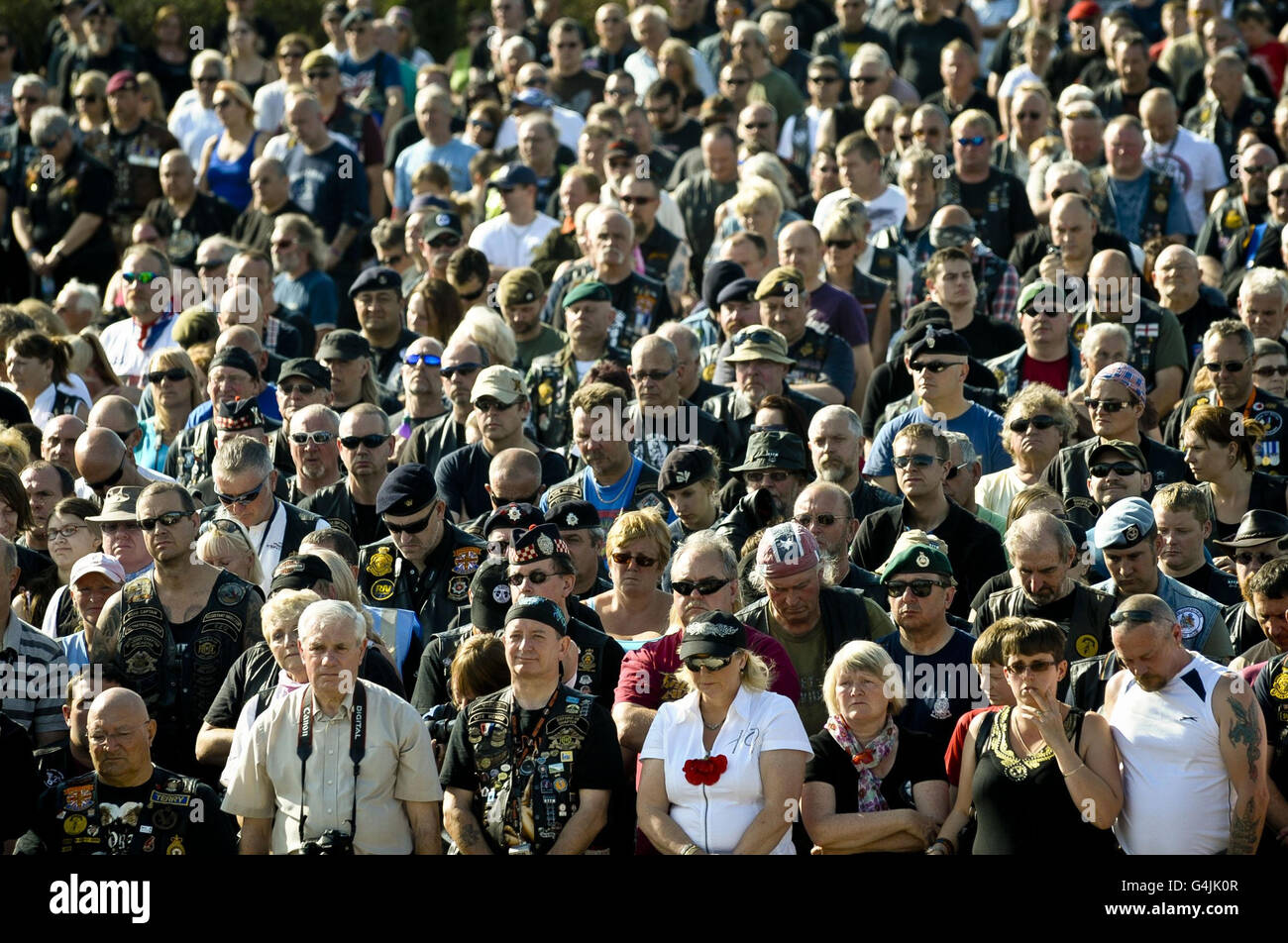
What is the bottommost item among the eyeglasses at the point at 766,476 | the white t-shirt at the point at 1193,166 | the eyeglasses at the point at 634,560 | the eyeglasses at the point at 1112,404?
the eyeglasses at the point at 634,560

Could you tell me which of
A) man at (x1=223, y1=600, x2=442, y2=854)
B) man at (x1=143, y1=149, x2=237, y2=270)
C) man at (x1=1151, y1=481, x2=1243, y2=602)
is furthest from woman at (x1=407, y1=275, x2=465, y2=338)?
man at (x1=223, y1=600, x2=442, y2=854)

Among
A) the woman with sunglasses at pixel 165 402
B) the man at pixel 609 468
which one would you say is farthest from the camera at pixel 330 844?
the woman with sunglasses at pixel 165 402

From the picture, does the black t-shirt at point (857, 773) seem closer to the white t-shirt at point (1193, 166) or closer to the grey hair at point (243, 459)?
the grey hair at point (243, 459)

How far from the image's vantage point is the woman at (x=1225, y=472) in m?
10.6

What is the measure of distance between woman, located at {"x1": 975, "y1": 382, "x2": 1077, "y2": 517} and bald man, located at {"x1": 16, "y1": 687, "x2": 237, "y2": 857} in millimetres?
4678

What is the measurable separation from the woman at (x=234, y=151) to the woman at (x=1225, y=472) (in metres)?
9.67

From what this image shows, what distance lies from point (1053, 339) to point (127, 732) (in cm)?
662

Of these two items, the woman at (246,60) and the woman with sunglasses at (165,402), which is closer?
the woman with sunglasses at (165,402)

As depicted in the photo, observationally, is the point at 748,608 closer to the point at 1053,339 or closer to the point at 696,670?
the point at 696,670

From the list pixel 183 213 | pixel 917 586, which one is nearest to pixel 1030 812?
pixel 917 586

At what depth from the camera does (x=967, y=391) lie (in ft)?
39.7

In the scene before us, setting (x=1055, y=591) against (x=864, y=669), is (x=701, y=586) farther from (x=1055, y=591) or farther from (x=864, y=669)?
(x=1055, y=591)
